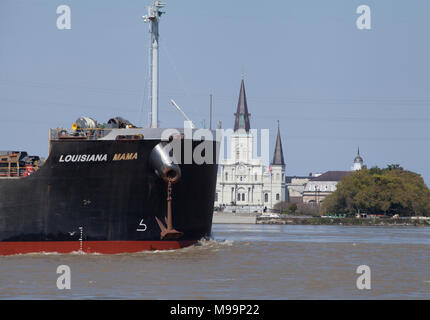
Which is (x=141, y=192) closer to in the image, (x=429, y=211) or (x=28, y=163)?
(x=28, y=163)

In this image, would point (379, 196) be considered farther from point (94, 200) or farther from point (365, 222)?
point (94, 200)

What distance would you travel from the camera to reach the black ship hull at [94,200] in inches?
1422

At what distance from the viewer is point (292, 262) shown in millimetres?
35938

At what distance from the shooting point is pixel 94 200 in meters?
36.1

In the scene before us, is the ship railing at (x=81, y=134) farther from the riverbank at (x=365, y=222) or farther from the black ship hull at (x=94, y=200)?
the riverbank at (x=365, y=222)

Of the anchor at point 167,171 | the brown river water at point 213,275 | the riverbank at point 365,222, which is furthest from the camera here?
the riverbank at point 365,222

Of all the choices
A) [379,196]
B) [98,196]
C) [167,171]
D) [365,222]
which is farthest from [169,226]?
[379,196]

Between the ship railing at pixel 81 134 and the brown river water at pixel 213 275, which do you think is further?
the ship railing at pixel 81 134

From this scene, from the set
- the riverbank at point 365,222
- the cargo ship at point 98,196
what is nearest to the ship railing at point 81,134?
the cargo ship at point 98,196

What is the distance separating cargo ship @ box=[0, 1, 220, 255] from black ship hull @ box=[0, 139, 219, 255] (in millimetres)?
45

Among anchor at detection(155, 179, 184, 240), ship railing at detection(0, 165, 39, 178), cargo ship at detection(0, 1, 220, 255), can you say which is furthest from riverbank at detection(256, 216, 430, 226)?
cargo ship at detection(0, 1, 220, 255)

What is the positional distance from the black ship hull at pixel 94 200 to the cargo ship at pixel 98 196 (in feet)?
0.15

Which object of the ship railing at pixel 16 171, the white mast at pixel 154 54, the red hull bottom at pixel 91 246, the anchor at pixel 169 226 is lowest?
the red hull bottom at pixel 91 246
